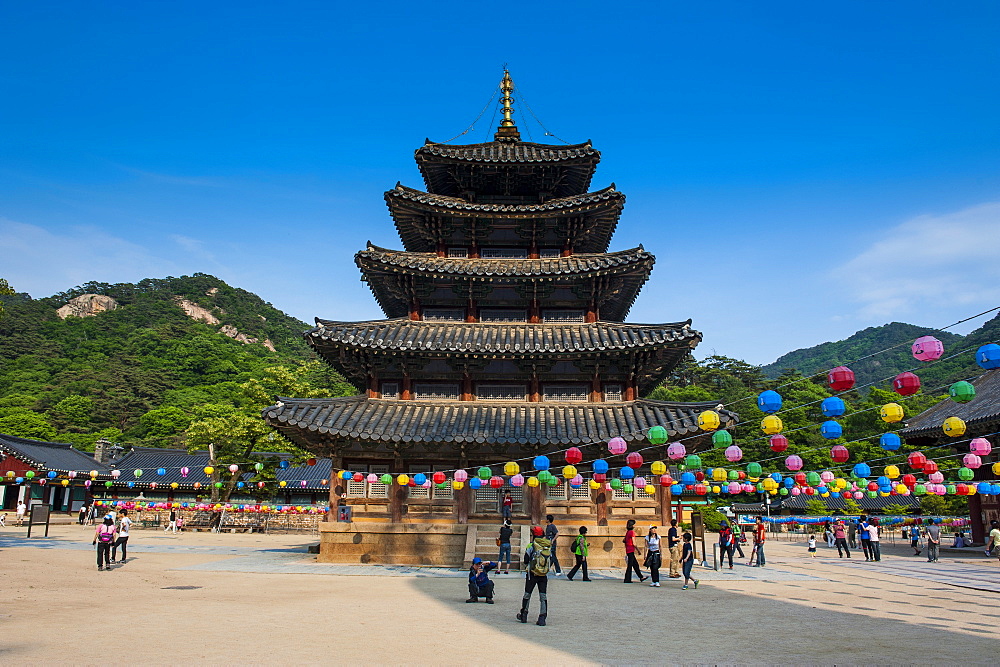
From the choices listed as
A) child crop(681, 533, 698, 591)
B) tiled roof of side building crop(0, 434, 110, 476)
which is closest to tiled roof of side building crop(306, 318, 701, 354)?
child crop(681, 533, 698, 591)

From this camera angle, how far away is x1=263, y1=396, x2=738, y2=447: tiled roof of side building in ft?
77.6

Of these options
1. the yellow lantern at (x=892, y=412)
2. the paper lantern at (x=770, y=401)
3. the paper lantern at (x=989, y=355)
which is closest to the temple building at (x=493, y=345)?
the paper lantern at (x=770, y=401)

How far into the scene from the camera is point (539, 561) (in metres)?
13.3

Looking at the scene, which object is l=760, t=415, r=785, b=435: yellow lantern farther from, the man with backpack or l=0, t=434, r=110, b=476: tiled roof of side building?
l=0, t=434, r=110, b=476: tiled roof of side building

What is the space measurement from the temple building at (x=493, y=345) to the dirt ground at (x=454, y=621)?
16.3ft

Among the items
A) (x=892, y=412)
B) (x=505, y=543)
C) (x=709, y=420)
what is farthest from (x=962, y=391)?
(x=505, y=543)

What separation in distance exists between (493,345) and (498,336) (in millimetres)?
1316

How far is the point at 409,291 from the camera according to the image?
28422 millimetres

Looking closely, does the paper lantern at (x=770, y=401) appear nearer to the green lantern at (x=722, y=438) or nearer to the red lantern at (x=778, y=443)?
the red lantern at (x=778, y=443)

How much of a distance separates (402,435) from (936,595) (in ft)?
59.3

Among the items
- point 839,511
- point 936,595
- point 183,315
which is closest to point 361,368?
point 936,595

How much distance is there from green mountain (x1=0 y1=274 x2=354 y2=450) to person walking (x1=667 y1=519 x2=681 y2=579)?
1358 inches

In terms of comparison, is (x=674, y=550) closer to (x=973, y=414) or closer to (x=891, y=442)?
(x=891, y=442)

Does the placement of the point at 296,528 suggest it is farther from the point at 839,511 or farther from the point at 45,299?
the point at 45,299
